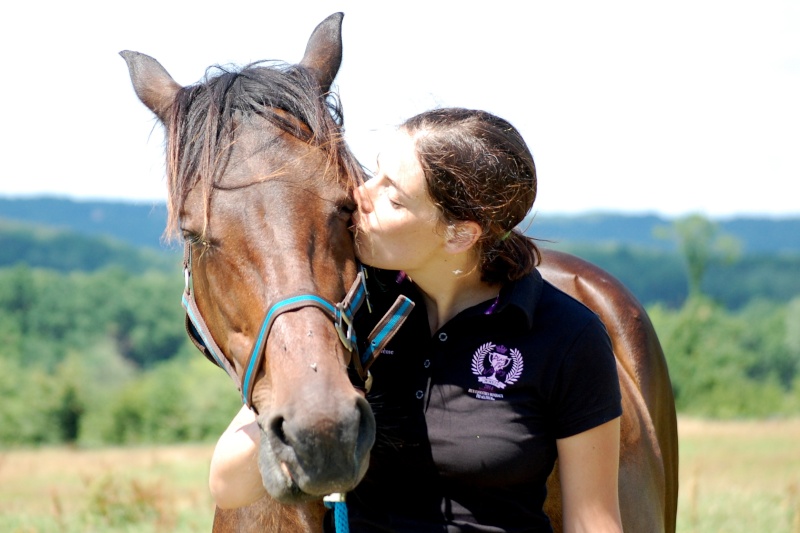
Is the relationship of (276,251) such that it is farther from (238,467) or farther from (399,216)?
(238,467)

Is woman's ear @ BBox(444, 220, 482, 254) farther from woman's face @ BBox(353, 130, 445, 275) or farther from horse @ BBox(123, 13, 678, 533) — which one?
horse @ BBox(123, 13, 678, 533)

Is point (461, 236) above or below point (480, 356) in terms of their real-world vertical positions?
above

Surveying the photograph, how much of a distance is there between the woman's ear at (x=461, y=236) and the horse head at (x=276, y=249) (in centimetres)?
28

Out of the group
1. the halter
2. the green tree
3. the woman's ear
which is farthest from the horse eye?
the green tree

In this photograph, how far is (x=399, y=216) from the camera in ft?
7.17

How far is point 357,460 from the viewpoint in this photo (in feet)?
5.99

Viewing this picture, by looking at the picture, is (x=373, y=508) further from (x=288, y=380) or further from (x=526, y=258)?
(x=526, y=258)

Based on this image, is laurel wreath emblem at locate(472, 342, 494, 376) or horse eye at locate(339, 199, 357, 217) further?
horse eye at locate(339, 199, 357, 217)

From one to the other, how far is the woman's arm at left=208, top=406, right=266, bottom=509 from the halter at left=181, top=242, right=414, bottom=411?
8 cm

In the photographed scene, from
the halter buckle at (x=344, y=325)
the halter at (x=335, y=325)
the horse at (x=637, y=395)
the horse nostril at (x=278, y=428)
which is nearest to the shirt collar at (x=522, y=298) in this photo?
the halter at (x=335, y=325)

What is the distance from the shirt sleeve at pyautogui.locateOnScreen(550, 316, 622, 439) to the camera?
6.81 feet

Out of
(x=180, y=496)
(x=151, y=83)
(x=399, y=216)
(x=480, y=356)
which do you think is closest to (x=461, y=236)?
(x=399, y=216)

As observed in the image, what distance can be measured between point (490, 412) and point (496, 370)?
0.36 ft

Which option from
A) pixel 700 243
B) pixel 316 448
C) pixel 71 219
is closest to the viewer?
pixel 316 448
